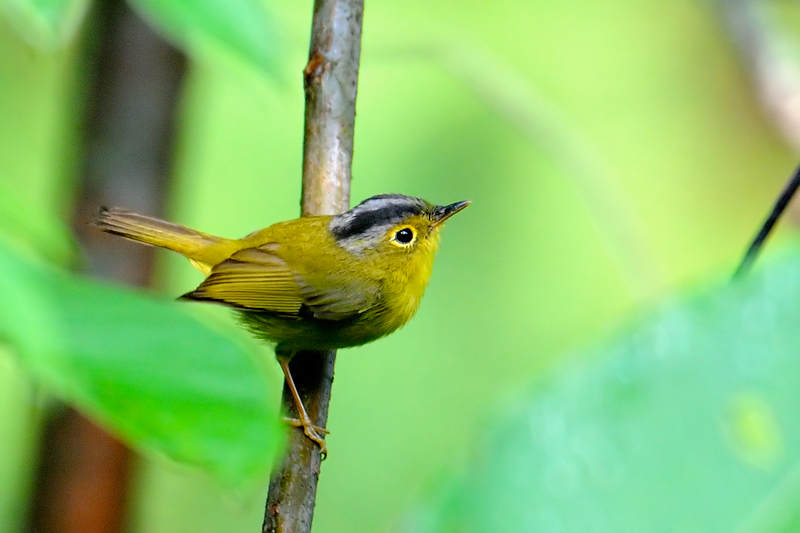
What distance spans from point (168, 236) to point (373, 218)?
0.76 metres

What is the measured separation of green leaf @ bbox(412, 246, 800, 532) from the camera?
103 centimetres

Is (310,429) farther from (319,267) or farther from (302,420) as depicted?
(319,267)

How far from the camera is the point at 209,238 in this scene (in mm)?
3293

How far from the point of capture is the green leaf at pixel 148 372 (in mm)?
670

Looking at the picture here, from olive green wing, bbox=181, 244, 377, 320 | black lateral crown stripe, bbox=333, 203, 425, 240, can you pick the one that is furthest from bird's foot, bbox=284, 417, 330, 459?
black lateral crown stripe, bbox=333, 203, 425, 240

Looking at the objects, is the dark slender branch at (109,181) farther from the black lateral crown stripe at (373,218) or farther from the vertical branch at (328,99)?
the vertical branch at (328,99)

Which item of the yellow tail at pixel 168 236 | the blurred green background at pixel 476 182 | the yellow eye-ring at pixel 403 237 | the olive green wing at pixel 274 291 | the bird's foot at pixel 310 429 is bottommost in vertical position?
the bird's foot at pixel 310 429

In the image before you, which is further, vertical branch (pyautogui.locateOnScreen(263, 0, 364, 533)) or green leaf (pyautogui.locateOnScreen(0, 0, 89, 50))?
vertical branch (pyautogui.locateOnScreen(263, 0, 364, 533))

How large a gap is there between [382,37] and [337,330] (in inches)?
Result: 127

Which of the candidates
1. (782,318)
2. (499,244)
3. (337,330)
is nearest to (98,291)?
(782,318)

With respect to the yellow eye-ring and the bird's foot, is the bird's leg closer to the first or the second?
the bird's foot

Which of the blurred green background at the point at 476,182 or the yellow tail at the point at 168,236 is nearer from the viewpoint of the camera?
the yellow tail at the point at 168,236

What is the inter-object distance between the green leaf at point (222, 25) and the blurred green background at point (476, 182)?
3512mm

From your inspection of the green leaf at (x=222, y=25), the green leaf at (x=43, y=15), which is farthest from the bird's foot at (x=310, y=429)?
the green leaf at (x=43, y=15)
